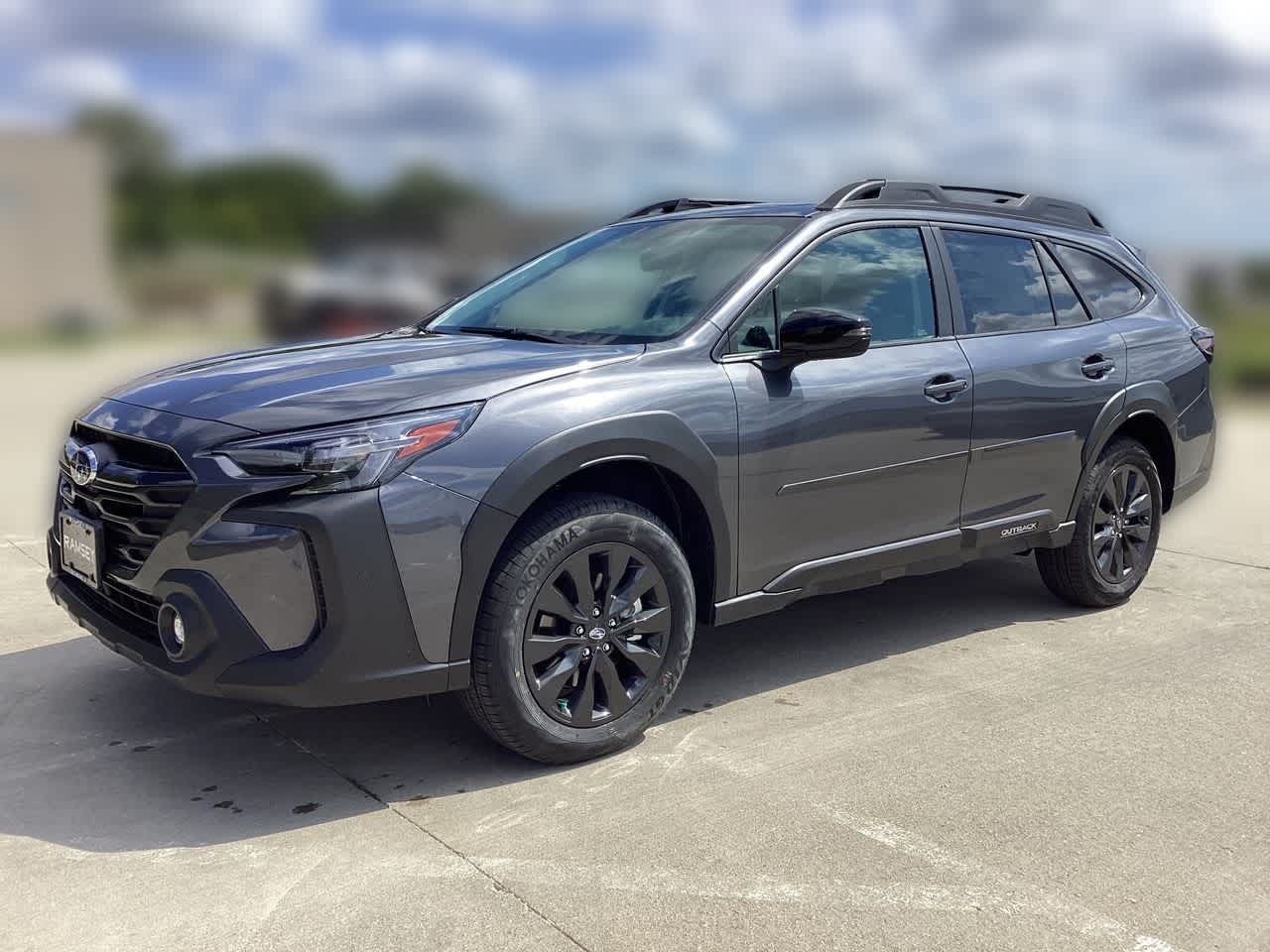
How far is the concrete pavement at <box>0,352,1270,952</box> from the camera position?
9.74ft

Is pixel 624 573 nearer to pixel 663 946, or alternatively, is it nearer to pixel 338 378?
pixel 338 378

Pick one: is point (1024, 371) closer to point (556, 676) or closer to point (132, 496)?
point (556, 676)

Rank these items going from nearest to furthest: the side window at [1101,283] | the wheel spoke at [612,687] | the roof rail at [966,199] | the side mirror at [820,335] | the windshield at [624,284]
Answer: the wheel spoke at [612,687]
the side mirror at [820,335]
the windshield at [624,284]
the roof rail at [966,199]
the side window at [1101,283]

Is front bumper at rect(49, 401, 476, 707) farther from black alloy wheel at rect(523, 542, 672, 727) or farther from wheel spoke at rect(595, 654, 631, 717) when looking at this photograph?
wheel spoke at rect(595, 654, 631, 717)

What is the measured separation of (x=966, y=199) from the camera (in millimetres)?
5301

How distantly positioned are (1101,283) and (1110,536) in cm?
113

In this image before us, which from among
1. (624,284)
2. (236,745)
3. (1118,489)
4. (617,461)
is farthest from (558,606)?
(1118,489)

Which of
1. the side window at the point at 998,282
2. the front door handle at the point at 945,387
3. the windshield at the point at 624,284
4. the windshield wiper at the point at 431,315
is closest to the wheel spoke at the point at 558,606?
the windshield at the point at 624,284

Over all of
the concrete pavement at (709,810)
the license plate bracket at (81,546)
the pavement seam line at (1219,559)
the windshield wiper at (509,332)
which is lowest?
the pavement seam line at (1219,559)

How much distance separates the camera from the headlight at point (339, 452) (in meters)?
3.34

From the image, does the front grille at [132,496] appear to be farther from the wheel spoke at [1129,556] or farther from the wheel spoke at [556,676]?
the wheel spoke at [1129,556]

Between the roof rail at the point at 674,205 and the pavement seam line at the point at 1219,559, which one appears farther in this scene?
the pavement seam line at the point at 1219,559

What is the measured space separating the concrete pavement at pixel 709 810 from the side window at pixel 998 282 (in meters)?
1.33

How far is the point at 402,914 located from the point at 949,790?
165 cm
